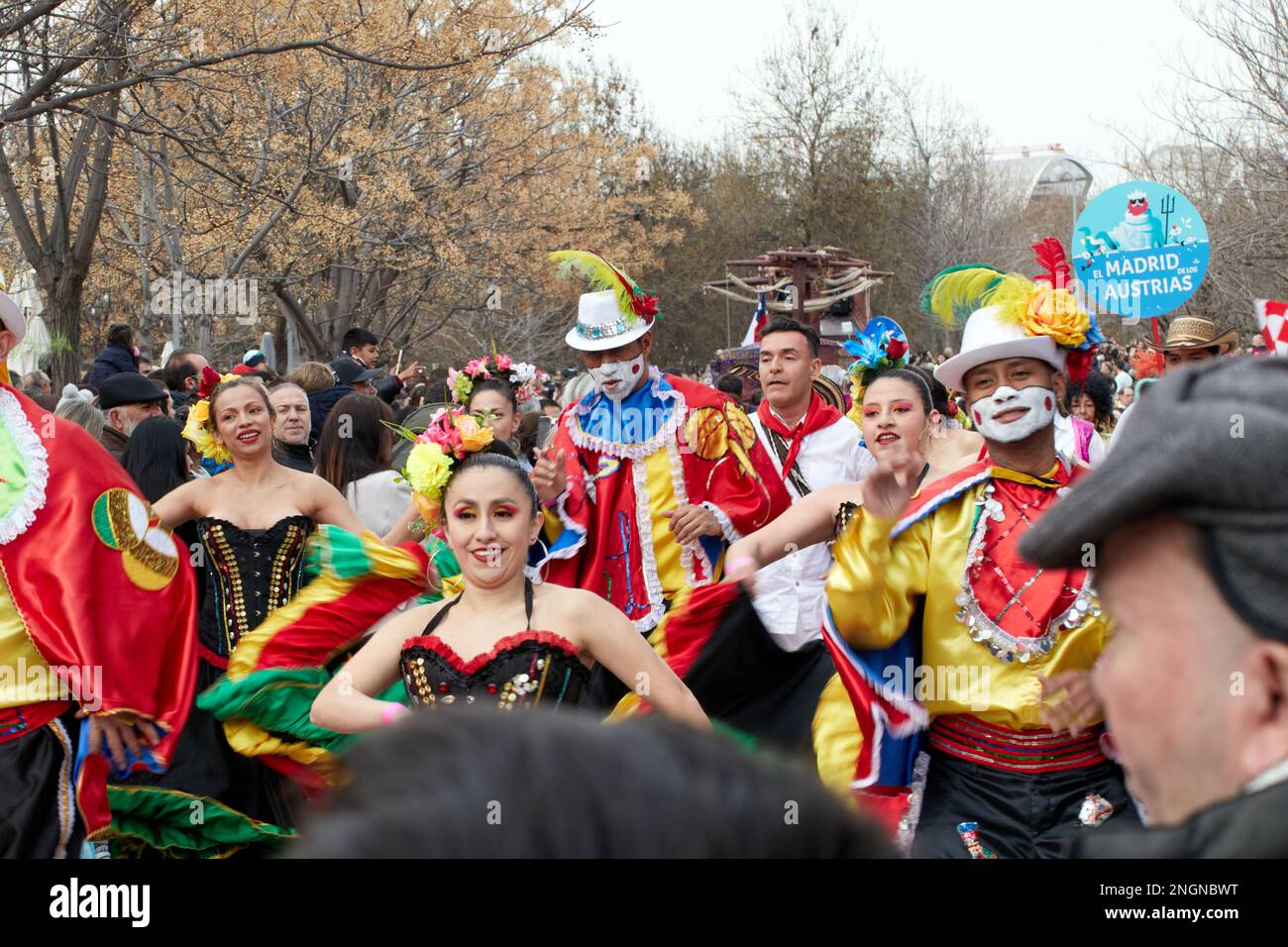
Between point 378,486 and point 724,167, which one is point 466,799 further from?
point 724,167

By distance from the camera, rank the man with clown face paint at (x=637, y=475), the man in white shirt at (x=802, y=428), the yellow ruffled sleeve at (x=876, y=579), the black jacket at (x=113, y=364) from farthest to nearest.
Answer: the black jacket at (x=113, y=364) → the man in white shirt at (x=802, y=428) → the man with clown face paint at (x=637, y=475) → the yellow ruffled sleeve at (x=876, y=579)

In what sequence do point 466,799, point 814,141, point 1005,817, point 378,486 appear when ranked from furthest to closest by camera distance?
point 814,141, point 378,486, point 1005,817, point 466,799

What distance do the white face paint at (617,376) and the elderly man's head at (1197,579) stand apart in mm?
5558

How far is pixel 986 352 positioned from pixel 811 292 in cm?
2396

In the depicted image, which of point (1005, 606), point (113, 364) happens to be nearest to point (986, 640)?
point (1005, 606)

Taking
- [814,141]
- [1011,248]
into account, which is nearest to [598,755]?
[814,141]

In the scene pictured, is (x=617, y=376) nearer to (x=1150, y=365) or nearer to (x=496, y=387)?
(x=496, y=387)

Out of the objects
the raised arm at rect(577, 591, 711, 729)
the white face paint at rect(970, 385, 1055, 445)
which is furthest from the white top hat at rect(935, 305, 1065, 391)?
the raised arm at rect(577, 591, 711, 729)

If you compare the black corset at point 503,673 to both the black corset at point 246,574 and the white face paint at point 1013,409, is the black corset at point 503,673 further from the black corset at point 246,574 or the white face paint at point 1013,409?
the black corset at point 246,574

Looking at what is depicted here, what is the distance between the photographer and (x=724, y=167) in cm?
4341

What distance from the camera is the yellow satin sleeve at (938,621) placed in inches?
143

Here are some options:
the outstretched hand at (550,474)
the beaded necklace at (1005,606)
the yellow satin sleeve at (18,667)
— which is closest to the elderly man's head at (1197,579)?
the beaded necklace at (1005,606)

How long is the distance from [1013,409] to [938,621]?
66 cm

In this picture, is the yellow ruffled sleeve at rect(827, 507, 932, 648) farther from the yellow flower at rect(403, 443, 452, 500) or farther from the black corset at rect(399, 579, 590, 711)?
the yellow flower at rect(403, 443, 452, 500)
